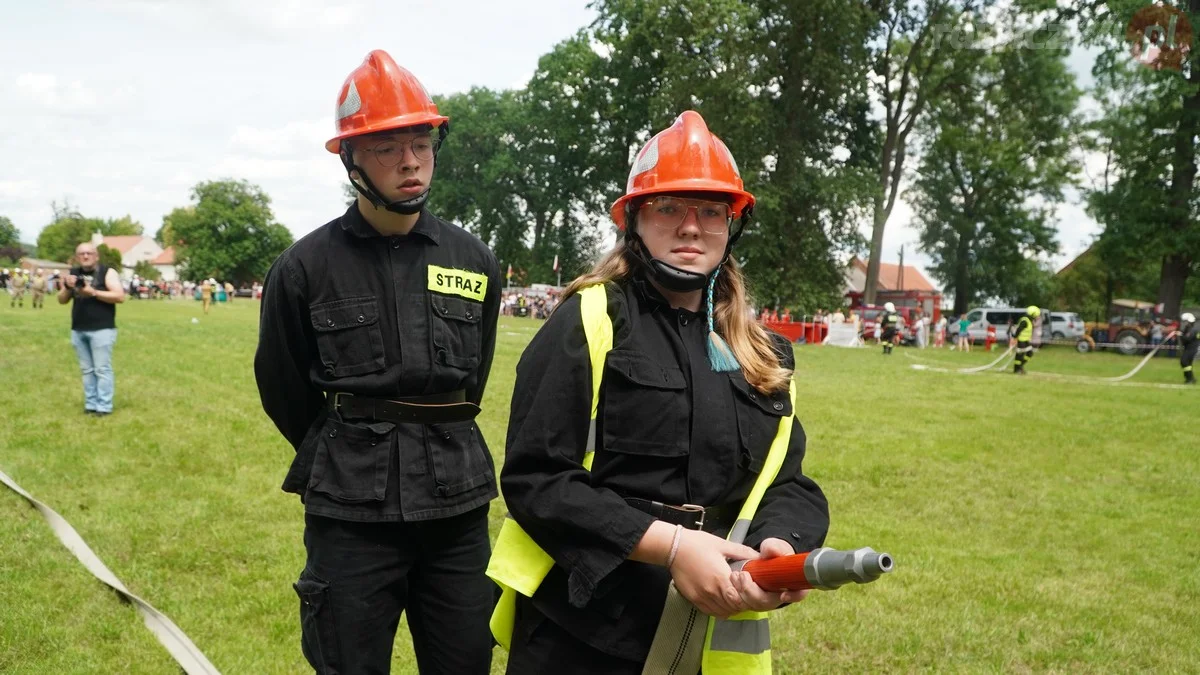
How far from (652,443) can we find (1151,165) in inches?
1705

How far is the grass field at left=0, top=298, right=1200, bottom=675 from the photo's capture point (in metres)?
4.99

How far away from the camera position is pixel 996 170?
5353 cm

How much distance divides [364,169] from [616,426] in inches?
59.6

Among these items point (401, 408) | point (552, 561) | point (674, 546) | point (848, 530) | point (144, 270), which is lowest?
point (848, 530)

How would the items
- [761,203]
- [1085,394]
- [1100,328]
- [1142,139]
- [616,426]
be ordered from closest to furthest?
[616,426]
[1085,394]
[761,203]
[1142,139]
[1100,328]

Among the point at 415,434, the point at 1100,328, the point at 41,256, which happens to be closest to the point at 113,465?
the point at 415,434

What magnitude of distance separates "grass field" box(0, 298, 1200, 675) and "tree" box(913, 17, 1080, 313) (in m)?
31.8

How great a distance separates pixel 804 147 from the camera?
119ft

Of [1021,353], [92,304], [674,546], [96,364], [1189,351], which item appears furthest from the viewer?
[1021,353]

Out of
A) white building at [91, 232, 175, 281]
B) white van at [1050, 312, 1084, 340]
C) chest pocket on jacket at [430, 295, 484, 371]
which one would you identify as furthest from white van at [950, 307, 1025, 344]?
white building at [91, 232, 175, 281]

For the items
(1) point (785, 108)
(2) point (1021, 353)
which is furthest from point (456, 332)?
(1) point (785, 108)

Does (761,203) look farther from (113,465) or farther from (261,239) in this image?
(261,239)

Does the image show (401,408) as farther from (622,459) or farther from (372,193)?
(622,459)

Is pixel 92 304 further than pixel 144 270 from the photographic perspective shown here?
No
